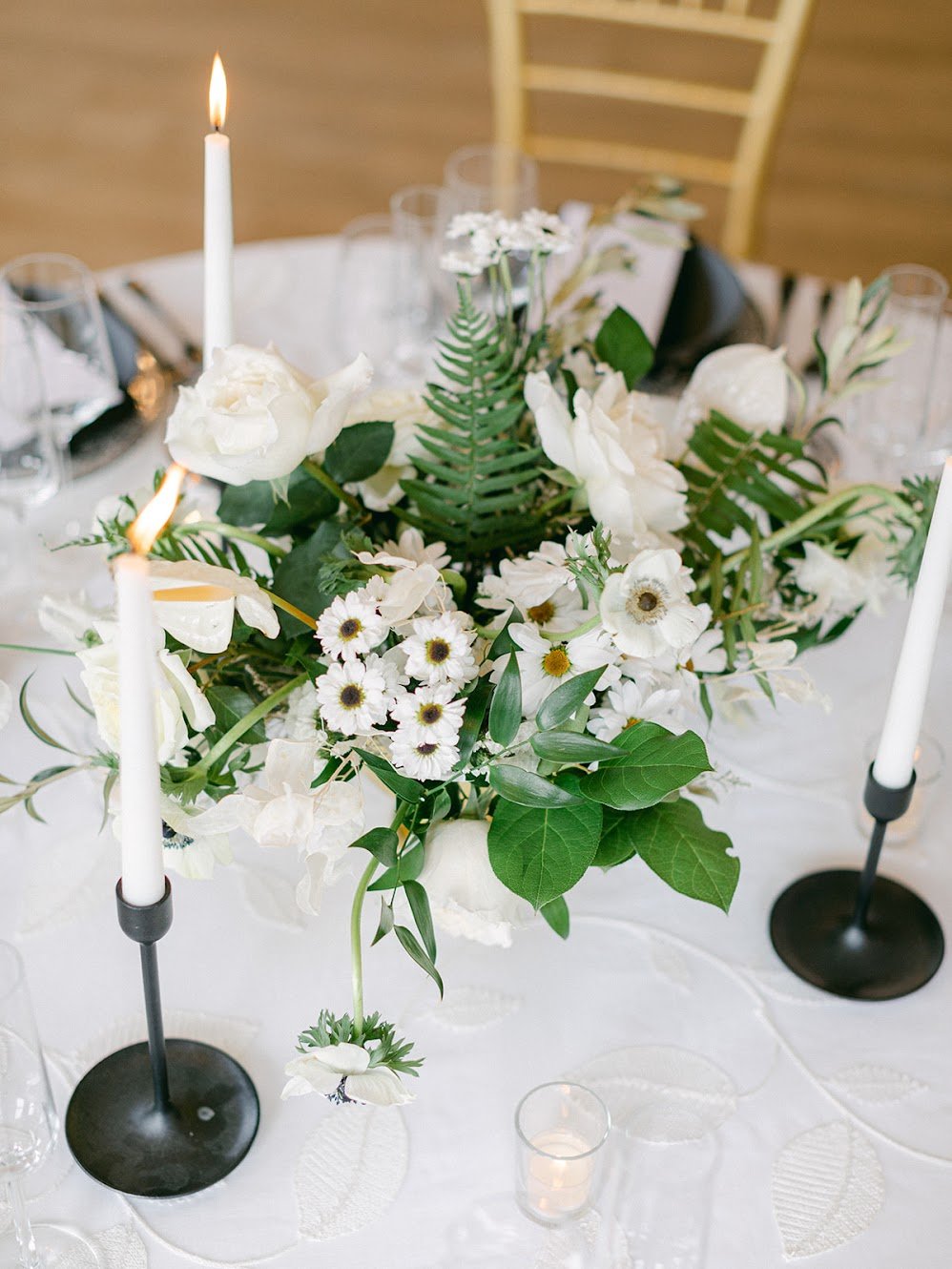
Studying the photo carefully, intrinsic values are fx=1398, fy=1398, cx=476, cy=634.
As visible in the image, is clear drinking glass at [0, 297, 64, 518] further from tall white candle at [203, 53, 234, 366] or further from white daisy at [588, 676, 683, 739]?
white daisy at [588, 676, 683, 739]

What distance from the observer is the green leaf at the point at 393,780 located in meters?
0.80

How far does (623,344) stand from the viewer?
104 centimetres

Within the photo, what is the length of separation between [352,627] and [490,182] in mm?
1034

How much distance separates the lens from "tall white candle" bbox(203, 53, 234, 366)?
883 mm

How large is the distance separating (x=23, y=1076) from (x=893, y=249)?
3.16 metres

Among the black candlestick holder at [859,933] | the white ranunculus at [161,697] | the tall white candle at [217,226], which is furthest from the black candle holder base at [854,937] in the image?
the tall white candle at [217,226]

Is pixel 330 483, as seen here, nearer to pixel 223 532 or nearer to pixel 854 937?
pixel 223 532

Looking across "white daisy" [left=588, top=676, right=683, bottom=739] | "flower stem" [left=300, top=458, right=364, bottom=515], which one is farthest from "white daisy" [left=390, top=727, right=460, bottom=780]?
"flower stem" [left=300, top=458, right=364, bottom=515]

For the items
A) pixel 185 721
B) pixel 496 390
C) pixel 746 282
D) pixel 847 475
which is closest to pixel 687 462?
pixel 496 390

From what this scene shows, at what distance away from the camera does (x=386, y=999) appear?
98cm

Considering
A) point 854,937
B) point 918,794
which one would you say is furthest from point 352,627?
point 918,794

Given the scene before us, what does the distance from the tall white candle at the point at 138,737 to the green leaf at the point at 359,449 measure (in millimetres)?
294

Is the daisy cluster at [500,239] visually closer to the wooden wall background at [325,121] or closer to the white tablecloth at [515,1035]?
the white tablecloth at [515,1035]

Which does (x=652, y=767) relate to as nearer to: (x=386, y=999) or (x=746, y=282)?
(x=386, y=999)
